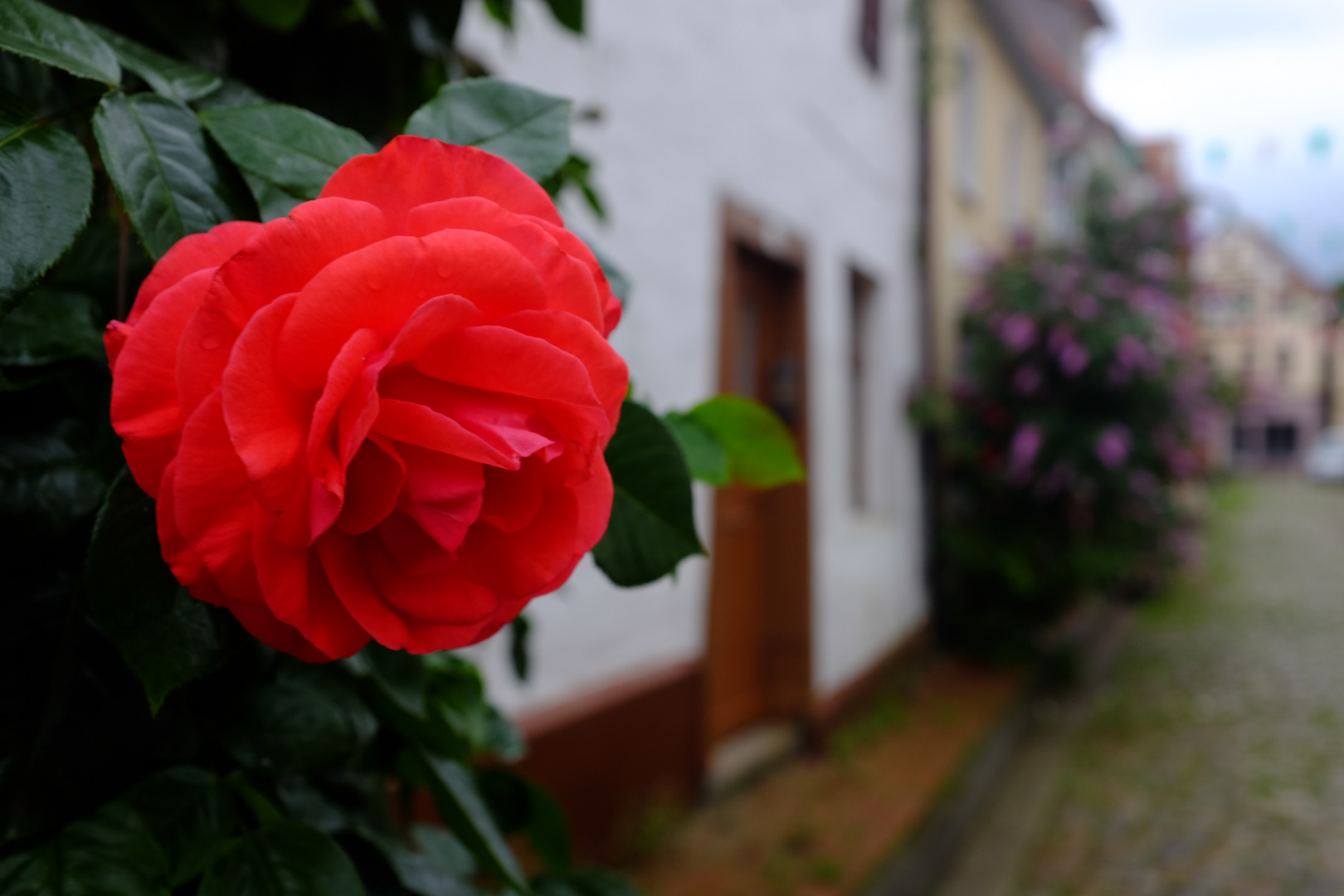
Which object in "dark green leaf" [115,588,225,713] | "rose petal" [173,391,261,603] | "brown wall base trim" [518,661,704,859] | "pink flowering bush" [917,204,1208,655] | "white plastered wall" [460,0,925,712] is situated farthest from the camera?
"pink flowering bush" [917,204,1208,655]

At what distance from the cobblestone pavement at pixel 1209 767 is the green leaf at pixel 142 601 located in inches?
190

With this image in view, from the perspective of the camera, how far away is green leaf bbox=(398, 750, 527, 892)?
0.72 meters

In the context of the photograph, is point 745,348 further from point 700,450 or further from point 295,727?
point 295,727

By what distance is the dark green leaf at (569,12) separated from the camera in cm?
92

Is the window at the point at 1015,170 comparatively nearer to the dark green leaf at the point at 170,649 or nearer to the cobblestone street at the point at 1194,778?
the cobblestone street at the point at 1194,778

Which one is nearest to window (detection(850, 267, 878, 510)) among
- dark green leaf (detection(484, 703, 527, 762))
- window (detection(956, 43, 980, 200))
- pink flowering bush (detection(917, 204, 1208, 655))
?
pink flowering bush (detection(917, 204, 1208, 655))

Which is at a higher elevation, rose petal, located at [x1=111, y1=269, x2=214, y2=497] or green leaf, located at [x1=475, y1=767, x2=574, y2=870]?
rose petal, located at [x1=111, y1=269, x2=214, y2=497]

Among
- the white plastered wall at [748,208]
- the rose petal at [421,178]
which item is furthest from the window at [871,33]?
the rose petal at [421,178]

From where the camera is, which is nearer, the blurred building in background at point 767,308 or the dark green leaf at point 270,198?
the dark green leaf at point 270,198

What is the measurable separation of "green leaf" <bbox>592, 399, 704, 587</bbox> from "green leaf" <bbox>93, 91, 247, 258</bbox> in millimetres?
254

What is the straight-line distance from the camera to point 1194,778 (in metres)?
5.96

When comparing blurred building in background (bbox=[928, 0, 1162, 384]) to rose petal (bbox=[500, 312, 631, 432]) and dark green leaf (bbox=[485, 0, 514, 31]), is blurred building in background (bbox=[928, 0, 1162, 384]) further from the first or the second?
rose petal (bbox=[500, 312, 631, 432])

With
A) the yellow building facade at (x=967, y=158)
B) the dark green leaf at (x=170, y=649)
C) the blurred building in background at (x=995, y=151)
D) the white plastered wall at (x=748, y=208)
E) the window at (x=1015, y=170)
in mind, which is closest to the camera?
the dark green leaf at (x=170, y=649)

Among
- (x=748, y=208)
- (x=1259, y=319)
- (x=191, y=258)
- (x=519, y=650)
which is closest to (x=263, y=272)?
(x=191, y=258)
